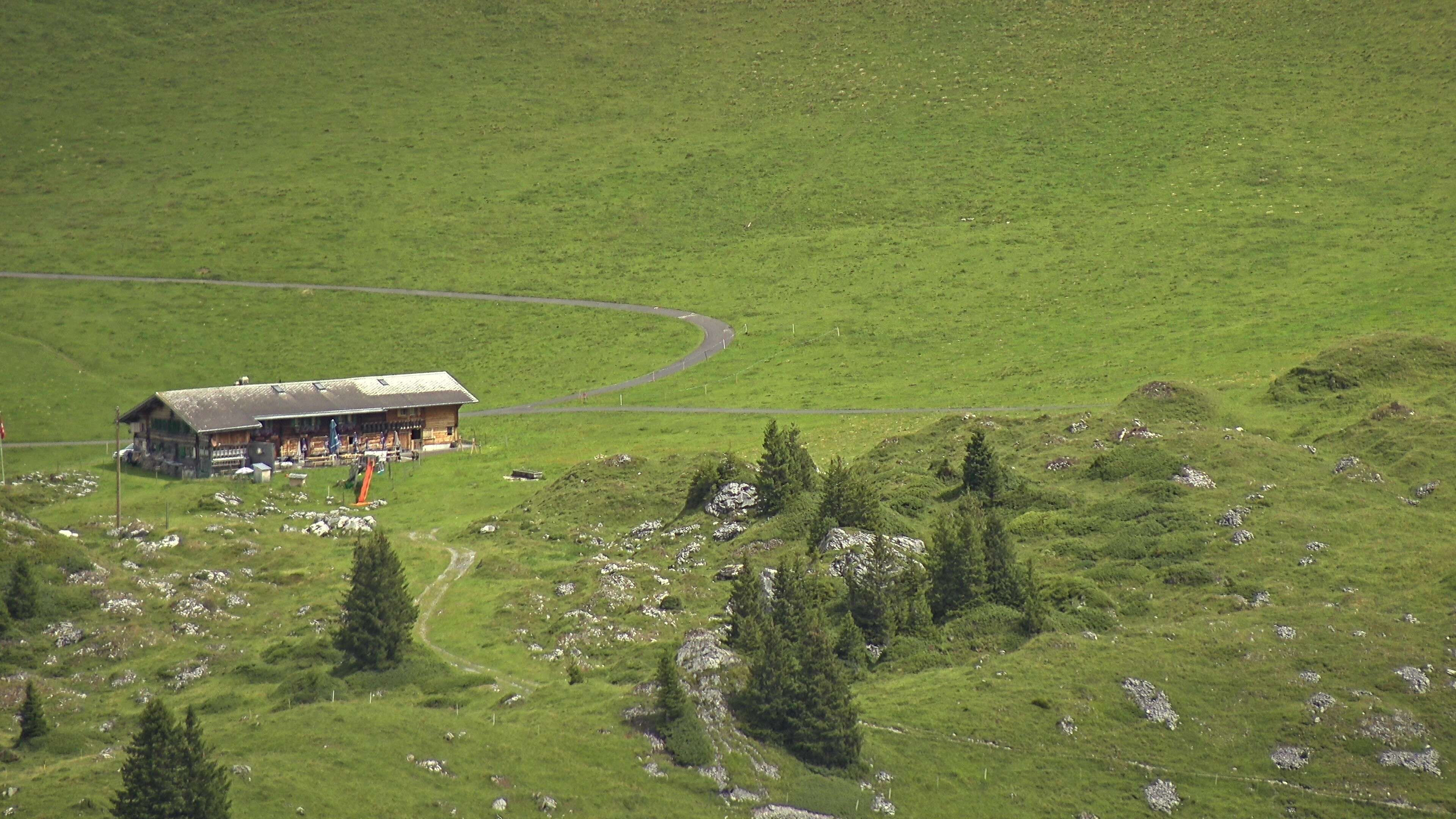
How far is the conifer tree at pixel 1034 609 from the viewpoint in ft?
207

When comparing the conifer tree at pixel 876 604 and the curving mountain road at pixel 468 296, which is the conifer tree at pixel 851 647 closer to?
the conifer tree at pixel 876 604

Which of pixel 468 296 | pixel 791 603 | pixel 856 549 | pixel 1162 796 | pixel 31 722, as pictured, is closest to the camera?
pixel 1162 796

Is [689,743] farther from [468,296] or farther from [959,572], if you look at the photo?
[468,296]

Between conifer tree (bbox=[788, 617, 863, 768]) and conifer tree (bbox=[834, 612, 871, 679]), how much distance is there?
24.1 feet

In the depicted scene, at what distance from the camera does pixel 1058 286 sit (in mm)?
154125

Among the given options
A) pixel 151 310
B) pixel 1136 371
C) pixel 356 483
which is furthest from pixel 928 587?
pixel 151 310

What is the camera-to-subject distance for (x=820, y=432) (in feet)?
365

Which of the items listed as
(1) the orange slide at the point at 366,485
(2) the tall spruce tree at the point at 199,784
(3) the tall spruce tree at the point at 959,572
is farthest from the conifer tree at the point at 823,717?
(1) the orange slide at the point at 366,485

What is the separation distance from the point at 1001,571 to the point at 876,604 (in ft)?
21.3

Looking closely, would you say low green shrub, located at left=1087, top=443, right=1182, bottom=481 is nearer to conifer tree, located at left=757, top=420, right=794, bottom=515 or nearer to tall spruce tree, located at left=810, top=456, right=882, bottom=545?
tall spruce tree, located at left=810, top=456, right=882, bottom=545

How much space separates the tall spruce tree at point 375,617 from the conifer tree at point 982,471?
3360 centimetres

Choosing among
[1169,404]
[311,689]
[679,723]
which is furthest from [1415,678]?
[311,689]

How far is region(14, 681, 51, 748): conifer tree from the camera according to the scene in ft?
174

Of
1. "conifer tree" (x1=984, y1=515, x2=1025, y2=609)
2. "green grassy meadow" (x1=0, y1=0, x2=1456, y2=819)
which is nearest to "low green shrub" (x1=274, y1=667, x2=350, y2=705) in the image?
"green grassy meadow" (x1=0, y1=0, x2=1456, y2=819)
